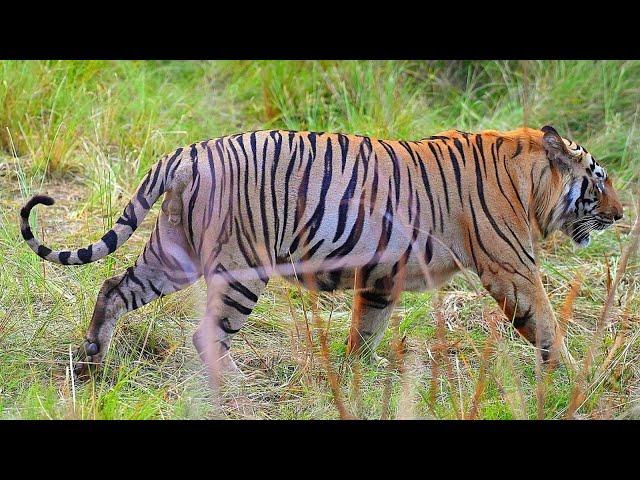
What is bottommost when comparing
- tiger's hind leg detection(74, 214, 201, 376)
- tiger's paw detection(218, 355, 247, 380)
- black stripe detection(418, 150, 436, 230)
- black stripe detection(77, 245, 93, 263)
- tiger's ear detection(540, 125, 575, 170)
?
tiger's paw detection(218, 355, 247, 380)

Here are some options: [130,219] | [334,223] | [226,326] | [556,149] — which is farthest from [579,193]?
[130,219]

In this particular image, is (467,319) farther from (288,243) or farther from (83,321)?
(83,321)

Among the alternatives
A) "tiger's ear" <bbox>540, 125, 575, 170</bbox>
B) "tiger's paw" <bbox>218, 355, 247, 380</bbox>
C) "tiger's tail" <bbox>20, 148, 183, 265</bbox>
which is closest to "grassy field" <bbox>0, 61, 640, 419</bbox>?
"tiger's paw" <bbox>218, 355, 247, 380</bbox>

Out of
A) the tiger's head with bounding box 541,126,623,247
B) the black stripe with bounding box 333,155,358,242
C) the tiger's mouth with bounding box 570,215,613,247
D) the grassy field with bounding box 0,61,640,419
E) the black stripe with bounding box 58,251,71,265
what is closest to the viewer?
the grassy field with bounding box 0,61,640,419

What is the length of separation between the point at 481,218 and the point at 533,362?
94 centimetres

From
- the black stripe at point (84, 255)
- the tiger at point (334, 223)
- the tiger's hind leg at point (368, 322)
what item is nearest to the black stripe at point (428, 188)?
the tiger at point (334, 223)

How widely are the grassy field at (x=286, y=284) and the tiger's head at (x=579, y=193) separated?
12.5 inches

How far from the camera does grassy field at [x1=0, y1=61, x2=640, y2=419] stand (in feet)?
15.3

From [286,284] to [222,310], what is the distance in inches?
42.3

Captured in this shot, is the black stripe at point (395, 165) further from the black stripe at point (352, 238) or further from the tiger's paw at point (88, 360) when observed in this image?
the tiger's paw at point (88, 360)

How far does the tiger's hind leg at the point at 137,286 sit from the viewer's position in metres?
4.99

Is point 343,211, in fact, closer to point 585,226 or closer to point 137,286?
point 137,286

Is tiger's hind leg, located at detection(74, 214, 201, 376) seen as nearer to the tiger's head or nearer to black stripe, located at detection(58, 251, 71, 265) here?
black stripe, located at detection(58, 251, 71, 265)

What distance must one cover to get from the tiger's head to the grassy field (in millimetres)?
318
